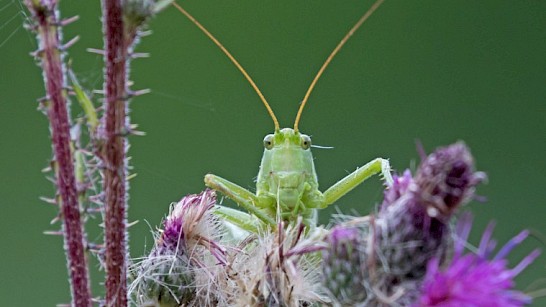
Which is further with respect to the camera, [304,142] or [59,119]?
[304,142]

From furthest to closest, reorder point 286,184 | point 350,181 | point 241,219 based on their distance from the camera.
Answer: point 350,181
point 286,184
point 241,219

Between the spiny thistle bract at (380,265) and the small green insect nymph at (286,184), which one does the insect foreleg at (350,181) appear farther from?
the spiny thistle bract at (380,265)

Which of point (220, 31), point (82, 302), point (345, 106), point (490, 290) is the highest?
point (220, 31)

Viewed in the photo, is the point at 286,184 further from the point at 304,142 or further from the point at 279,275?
the point at 279,275

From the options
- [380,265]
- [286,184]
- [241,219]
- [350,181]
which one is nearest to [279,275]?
[380,265]

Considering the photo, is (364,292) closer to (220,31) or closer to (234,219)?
(234,219)

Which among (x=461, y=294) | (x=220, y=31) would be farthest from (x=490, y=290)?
(x=220, y=31)
